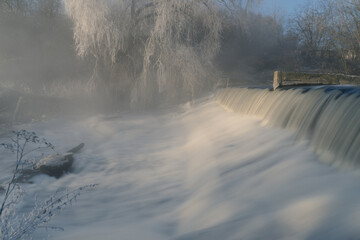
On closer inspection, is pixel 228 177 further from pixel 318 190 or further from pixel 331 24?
pixel 331 24

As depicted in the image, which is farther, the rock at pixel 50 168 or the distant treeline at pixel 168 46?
the distant treeline at pixel 168 46

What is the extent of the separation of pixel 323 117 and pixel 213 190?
6.00ft

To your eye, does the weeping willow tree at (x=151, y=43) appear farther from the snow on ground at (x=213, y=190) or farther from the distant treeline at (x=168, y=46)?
the snow on ground at (x=213, y=190)

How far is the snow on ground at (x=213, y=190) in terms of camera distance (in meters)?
2.41

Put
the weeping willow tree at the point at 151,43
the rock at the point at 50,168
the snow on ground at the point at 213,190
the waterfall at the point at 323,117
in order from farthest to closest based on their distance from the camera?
the weeping willow tree at the point at 151,43
the rock at the point at 50,168
the waterfall at the point at 323,117
the snow on ground at the point at 213,190

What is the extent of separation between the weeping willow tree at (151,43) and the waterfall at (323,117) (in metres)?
5.05

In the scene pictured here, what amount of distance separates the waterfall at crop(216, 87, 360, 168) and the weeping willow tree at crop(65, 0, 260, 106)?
5.05 meters

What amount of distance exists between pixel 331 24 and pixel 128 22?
7.40 m

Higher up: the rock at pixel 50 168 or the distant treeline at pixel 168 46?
the distant treeline at pixel 168 46

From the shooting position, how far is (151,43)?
10.8 metres

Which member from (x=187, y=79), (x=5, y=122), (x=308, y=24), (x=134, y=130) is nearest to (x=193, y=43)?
(x=187, y=79)

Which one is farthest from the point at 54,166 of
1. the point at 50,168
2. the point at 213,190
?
the point at 213,190

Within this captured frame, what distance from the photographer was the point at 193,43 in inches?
450

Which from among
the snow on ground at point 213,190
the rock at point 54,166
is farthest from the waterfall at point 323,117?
the rock at point 54,166
